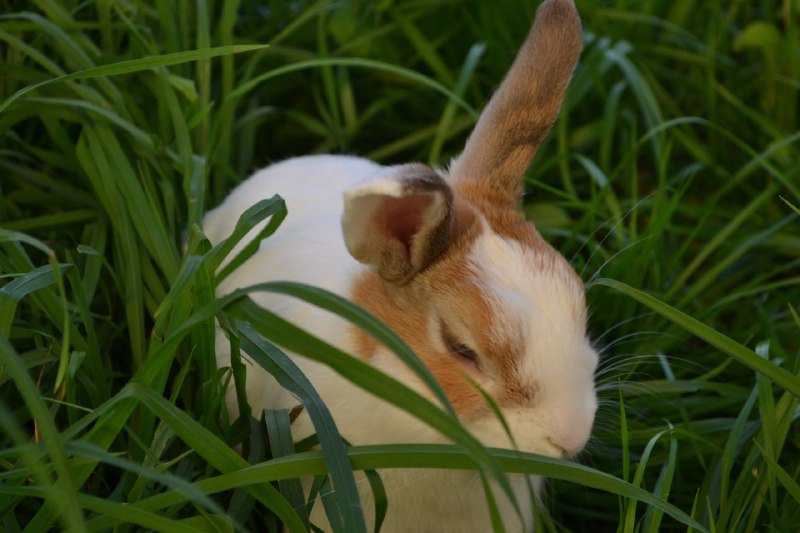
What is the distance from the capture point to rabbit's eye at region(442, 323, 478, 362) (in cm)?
248

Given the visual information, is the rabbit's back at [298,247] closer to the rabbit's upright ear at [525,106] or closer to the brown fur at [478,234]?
the brown fur at [478,234]

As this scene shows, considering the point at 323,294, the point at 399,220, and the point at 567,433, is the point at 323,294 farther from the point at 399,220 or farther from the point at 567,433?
the point at 567,433

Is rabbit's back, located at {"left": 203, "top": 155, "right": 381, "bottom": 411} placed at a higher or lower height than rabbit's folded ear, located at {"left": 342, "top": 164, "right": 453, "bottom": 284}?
lower

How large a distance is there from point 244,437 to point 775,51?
285cm

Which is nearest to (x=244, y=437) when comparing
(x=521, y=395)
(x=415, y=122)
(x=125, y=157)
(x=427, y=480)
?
(x=427, y=480)

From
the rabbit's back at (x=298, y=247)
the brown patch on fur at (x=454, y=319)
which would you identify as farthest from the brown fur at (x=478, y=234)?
the rabbit's back at (x=298, y=247)

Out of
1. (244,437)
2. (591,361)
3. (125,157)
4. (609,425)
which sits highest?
(125,157)

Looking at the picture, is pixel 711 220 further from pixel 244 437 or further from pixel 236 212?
pixel 244 437

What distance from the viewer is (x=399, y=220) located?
99.3 inches

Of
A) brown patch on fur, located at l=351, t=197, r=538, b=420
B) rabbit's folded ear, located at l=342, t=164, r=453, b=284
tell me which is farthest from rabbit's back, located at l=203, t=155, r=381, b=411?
rabbit's folded ear, located at l=342, t=164, r=453, b=284

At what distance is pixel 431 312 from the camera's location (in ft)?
8.47

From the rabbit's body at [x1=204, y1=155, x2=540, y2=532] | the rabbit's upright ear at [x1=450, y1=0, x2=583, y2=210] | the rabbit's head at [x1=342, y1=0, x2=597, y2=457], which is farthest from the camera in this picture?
the rabbit's upright ear at [x1=450, y1=0, x2=583, y2=210]

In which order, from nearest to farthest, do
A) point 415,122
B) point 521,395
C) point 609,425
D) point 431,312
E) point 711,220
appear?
point 521,395 → point 431,312 → point 609,425 → point 711,220 → point 415,122

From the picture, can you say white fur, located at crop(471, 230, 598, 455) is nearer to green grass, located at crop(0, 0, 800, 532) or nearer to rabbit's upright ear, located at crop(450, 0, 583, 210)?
green grass, located at crop(0, 0, 800, 532)
